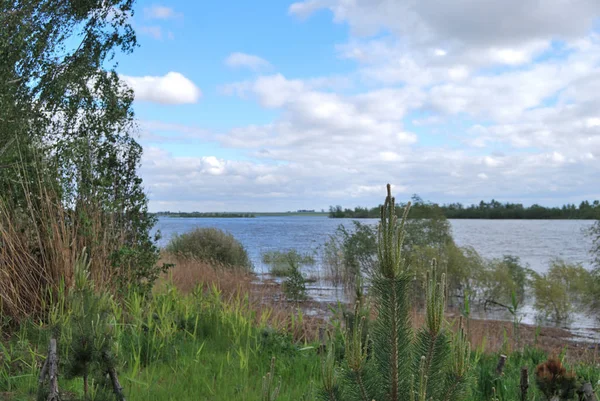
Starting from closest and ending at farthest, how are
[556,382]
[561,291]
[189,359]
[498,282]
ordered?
1. [556,382]
2. [189,359]
3. [561,291]
4. [498,282]

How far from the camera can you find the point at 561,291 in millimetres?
13031

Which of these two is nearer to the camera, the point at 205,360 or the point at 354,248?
the point at 205,360

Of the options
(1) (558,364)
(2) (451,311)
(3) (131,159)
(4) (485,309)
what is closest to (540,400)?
(1) (558,364)

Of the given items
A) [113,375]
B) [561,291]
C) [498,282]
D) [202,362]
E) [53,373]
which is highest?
[53,373]

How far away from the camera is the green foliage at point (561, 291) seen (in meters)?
13.1

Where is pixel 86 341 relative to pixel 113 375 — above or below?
above

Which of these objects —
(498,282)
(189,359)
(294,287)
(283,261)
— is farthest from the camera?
(283,261)

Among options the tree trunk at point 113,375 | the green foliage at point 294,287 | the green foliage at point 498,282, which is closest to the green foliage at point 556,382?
the tree trunk at point 113,375

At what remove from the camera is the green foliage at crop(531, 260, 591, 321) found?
13.1 meters

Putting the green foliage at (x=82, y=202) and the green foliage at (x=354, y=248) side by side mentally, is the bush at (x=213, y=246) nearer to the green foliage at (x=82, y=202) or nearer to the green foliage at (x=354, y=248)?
the green foliage at (x=354, y=248)

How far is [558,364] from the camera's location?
178 centimetres

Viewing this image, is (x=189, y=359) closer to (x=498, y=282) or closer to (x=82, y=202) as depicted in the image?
(x=82, y=202)

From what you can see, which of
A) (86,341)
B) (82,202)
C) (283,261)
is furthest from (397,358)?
(283,261)

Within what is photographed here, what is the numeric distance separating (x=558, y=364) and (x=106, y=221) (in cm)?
548
